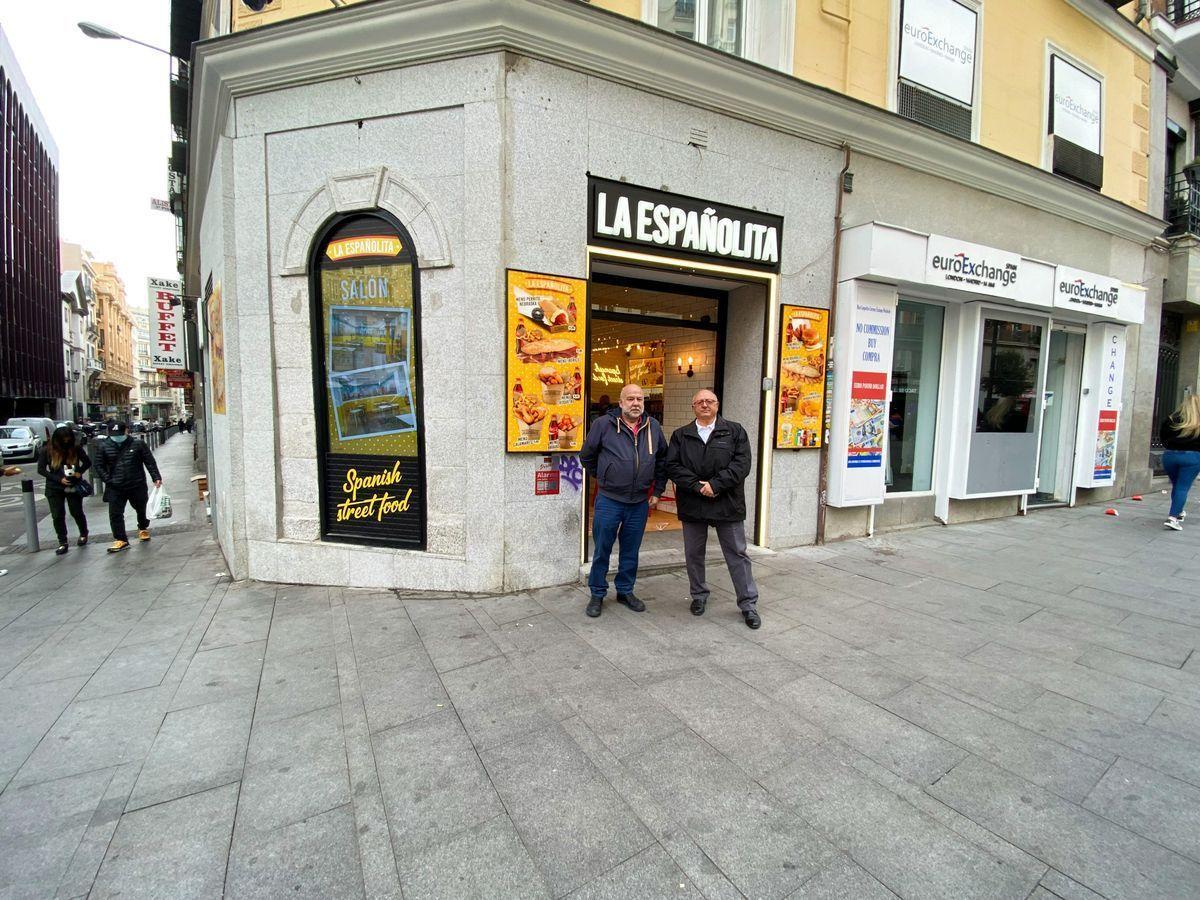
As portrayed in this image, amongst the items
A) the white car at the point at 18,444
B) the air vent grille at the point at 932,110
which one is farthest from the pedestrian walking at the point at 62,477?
the white car at the point at 18,444

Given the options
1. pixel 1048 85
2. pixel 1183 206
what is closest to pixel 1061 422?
pixel 1048 85

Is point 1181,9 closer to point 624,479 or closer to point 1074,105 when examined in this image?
point 1074,105

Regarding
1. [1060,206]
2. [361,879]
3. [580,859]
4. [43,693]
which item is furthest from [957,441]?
[43,693]

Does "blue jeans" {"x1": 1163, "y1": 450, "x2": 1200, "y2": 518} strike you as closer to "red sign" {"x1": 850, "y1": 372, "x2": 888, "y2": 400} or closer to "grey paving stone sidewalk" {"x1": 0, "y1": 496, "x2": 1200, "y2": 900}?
"grey paving stone sidewalk" {"x1": 0, "y1": 496, "x2": 1200, "y2": 900}

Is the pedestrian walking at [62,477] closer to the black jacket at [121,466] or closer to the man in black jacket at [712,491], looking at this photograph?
the black jacket at [121,466]

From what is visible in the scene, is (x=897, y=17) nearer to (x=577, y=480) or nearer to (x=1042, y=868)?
(x=577, y=480)

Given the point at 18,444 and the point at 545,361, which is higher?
the point at 545,361

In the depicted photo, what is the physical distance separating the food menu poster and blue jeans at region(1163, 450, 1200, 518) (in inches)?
221

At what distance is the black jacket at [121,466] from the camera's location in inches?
303

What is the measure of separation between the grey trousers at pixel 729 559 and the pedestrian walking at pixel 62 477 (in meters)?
8.71

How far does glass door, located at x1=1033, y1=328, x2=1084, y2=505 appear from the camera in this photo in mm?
9727

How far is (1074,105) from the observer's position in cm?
916

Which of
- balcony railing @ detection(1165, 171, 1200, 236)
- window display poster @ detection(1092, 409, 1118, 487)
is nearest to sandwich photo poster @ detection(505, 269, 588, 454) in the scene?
window display poster @ detection(1092, 409, 1118, 487)

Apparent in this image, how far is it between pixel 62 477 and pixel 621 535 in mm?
8309
